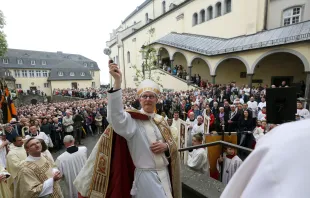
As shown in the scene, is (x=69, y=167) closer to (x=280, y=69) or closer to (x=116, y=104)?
(x=116, y=104)

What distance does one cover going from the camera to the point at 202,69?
78.1 ft

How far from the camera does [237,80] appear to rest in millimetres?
20609

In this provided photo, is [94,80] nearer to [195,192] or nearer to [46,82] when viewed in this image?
[46,82]

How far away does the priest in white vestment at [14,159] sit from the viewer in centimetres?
389

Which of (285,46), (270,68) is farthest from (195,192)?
(270,68)

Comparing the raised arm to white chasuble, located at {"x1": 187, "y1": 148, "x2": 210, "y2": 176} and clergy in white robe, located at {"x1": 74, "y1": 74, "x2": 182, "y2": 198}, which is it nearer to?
clergy in white robe, located at {"x1": 74, "y1": 74, "x2": 182, "y2": 198}

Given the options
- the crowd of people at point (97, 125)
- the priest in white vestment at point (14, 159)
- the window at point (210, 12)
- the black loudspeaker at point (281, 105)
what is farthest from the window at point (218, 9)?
the priest in white vestment at point (14, 159)

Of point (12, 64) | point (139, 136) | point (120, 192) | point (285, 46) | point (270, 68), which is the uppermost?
point (12, 64)

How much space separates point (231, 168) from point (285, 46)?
1342 cm

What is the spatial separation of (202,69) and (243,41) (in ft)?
22.5

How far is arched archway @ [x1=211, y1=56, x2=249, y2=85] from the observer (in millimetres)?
19969

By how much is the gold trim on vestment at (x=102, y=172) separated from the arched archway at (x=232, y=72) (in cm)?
1950

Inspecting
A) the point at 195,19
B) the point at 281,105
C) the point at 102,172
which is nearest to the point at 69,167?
the point at 102,172

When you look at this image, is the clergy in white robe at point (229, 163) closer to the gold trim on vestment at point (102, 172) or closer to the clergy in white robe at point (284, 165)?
the gold trim on vestment at point (102, 172)
